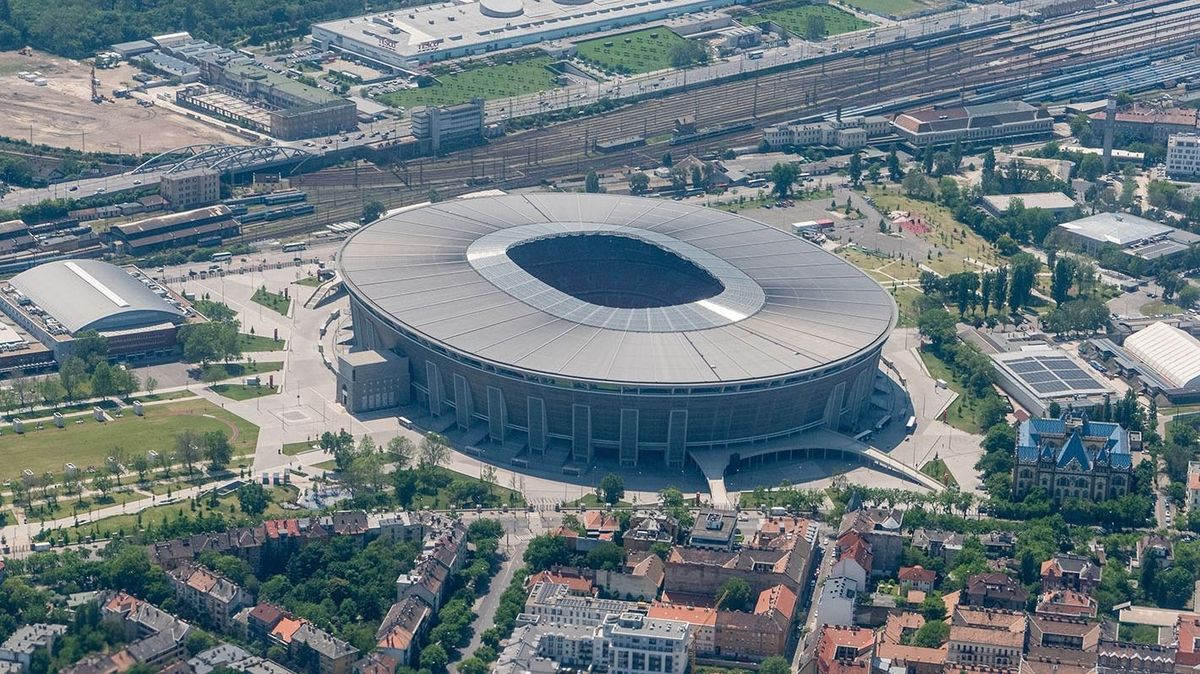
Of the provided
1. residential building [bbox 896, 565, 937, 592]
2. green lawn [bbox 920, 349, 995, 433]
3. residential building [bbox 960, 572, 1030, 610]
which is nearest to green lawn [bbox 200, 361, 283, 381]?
green lawn [bbox 920, 349, 995, 433]

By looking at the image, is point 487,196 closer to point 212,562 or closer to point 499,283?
point 499,283

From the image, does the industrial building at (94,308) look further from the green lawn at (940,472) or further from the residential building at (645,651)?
the residential building at (645,651)

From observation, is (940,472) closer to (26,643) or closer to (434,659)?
(434,659)

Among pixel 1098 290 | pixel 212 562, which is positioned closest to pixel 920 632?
pixel 212 562

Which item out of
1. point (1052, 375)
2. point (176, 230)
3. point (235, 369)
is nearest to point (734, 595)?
point (1052, 375)

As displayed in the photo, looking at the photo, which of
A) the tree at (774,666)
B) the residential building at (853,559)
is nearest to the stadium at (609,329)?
the residential building at (853,559)
